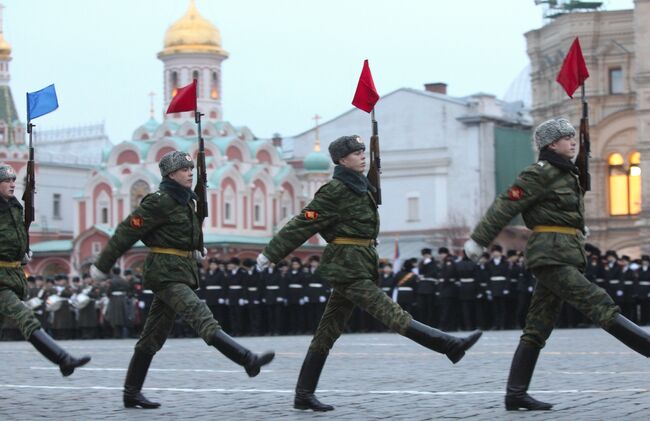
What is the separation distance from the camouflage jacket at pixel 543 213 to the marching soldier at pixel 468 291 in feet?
60.6

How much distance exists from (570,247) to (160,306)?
288cm

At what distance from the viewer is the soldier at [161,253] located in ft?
35.6

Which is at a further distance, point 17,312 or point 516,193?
point 17,312

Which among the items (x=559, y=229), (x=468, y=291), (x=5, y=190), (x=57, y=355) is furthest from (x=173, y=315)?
(x=468, y=291)

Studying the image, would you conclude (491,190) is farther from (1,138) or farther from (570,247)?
(570,247)

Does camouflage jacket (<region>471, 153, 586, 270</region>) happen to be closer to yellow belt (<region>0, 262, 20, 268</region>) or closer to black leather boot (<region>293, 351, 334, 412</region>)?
black leather boot (<region>293, 351, 334, 412</region>)

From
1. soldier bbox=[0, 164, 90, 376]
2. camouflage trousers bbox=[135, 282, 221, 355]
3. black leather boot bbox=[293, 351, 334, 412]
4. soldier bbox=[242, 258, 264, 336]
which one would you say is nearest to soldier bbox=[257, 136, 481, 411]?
black leather boot bbox=[293, 351, 334, 412]

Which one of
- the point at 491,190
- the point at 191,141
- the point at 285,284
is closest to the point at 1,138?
the point at 191,141

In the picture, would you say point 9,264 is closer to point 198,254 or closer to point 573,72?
point 198,254

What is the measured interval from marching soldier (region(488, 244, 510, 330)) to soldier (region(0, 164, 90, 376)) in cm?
1703

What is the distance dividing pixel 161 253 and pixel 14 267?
135 centimetres

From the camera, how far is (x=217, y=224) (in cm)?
8088

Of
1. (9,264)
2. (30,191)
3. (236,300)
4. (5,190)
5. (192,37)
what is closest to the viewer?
(9,264)

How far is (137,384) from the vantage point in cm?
1092
